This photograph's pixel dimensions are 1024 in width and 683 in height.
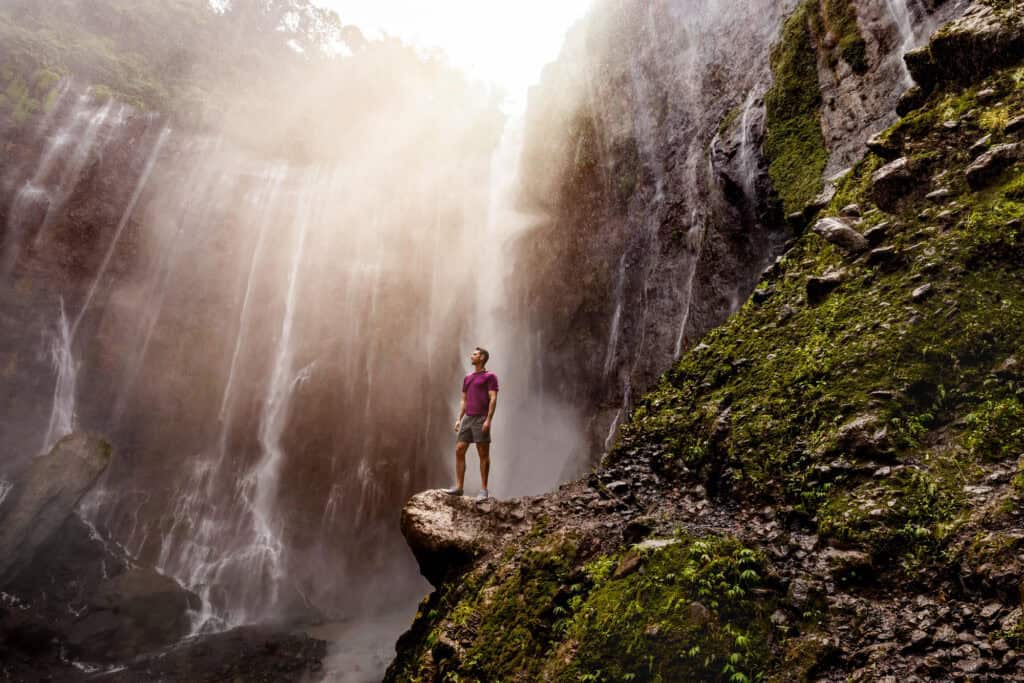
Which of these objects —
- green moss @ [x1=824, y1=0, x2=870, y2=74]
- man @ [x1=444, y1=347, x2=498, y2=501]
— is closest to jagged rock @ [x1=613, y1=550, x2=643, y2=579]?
man @ [x1=444, y1=347, x2=498, y2=501]

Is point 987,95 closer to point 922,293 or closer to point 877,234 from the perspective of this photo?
point 877,234

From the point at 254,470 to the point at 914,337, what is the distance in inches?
713

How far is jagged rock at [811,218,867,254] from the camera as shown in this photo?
456 centimetres

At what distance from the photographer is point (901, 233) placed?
14.0 ft

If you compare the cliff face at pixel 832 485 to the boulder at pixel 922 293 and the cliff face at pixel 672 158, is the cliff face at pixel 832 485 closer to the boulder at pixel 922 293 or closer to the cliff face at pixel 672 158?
the boulder at pixel 922 293

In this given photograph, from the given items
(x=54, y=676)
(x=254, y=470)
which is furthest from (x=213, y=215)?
(x=54, y=676)

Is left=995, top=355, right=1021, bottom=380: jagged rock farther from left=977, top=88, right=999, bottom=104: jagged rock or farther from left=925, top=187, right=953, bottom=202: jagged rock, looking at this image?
left=977, top=88, right=999, bottom=104: jagged rock

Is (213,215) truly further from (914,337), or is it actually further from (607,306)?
(914,337)

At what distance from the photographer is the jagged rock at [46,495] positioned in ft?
45.5

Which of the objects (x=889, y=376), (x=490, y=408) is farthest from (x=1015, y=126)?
(x=490, y=408)

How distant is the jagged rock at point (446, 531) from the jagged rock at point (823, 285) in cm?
355

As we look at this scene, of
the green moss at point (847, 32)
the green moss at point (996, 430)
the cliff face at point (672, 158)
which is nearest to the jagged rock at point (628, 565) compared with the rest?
the green moss at point (996, 430)

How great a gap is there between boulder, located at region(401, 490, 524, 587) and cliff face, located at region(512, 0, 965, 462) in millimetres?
5118

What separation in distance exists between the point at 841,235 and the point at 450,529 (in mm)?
4680
